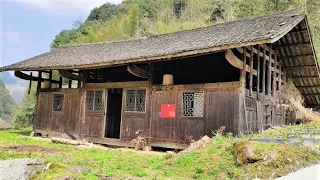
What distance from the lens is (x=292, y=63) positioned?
13.4m

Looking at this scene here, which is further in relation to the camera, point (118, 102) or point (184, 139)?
point (118, 102)

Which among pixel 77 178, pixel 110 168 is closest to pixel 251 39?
pixel 110 168

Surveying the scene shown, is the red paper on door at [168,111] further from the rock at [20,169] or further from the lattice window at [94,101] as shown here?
the rock at [20,169]

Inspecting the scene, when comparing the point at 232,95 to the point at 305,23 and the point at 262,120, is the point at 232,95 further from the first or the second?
the point at 305,23

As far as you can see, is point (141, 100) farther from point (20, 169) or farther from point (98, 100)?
point (20, 169)

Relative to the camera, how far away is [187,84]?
10516mm

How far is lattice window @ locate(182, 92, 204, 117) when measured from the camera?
33.1 ft

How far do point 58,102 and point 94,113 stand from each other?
2317 mm

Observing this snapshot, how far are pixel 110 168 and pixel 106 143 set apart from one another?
5.88m

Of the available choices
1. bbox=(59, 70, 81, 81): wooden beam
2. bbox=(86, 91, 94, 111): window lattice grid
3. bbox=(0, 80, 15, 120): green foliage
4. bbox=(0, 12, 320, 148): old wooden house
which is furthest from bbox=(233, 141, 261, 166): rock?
A: bbox=(0, 80, 15, 120): green foliage

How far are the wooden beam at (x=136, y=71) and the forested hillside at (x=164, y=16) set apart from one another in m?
13.9

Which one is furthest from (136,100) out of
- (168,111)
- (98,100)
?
(98,100)

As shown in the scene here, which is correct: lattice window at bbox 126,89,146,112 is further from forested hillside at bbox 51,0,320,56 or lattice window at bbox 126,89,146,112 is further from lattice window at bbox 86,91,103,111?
forested hillside at bbox 51,0,320,56

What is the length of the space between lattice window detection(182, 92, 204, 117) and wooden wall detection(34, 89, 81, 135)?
4.73 m
